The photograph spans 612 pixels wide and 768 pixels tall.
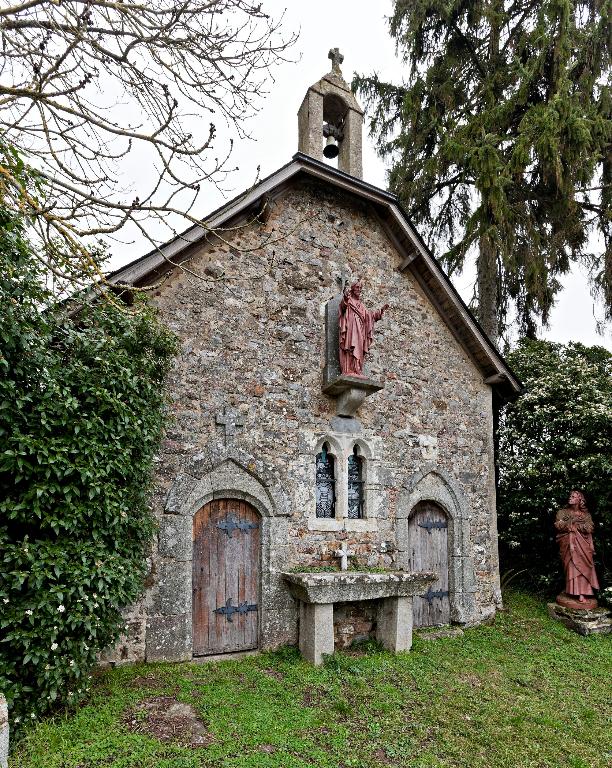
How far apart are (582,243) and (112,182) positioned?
437 inches

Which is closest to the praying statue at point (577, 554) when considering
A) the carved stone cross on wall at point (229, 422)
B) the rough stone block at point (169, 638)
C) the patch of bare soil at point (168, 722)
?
the carved stone cross on wall at point (229, 422)

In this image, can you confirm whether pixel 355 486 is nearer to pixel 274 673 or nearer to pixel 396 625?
pixel 396 625

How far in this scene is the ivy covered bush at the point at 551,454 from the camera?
9.52 metres

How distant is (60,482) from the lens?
4.73 m

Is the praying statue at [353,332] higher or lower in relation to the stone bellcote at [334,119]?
lower

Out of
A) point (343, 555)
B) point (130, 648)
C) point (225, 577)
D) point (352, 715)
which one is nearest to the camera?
point (352, 715)

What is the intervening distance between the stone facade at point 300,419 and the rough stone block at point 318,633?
391 millimetres

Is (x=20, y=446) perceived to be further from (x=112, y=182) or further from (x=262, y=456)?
(x=262, y=456)

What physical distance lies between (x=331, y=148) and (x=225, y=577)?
287 inches

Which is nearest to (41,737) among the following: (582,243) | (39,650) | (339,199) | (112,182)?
(39,650)

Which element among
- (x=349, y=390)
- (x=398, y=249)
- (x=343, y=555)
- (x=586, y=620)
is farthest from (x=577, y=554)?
(x=398, y=249)

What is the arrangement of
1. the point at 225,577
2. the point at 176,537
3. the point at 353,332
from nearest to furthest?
1. the point at 176,537
2. the point at 225,577
3. the point at 353,332

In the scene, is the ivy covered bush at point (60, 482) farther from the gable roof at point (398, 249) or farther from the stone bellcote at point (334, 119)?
the stone bellcote at point (334, 119)

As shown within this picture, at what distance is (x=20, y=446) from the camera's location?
4449 millimetres
